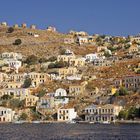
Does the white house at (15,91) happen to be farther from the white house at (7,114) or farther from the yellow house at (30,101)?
the white house at (7,114)

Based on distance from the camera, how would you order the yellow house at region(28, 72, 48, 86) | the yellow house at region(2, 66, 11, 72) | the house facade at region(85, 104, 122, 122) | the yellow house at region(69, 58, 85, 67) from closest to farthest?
the house facade at region(85, 104, 122, 122) < the yellow house at region(28, 72, 48, 86) < the yellow house at region(69, 58, 85, 67) < the yellow house at region(2, 66, 11, 72)

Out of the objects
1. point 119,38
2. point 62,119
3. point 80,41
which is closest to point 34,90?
point 62,119

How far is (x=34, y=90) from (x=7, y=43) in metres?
49.7

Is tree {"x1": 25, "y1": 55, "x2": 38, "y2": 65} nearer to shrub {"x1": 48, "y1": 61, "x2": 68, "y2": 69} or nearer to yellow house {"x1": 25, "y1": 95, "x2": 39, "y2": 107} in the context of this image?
shrub {"x1": 48, "y1": 61, "x2": 68, "y2": 69}

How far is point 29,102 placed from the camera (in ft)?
424

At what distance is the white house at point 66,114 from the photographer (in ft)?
395

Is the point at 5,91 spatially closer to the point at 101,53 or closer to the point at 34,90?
the point at 34,90

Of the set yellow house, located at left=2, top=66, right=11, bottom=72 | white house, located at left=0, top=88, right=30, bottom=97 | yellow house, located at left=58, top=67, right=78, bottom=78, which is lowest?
white house, located at left=0, top=88, right=30, bottom=97

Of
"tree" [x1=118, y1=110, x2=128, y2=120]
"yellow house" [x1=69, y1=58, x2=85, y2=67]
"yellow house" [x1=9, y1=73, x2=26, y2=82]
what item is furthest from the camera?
"yellow house" [x1=69, y1=58, x2=85, y2=67]

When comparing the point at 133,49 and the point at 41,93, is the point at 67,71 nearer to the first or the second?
the point at 41,93

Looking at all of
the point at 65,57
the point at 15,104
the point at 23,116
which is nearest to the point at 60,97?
the point at 15,104

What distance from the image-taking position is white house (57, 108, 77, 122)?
12038 centimetres

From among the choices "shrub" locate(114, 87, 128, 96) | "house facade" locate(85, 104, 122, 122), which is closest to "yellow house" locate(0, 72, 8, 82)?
"house facade" locate(85, 104, 122, 122)

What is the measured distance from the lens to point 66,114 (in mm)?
120875
